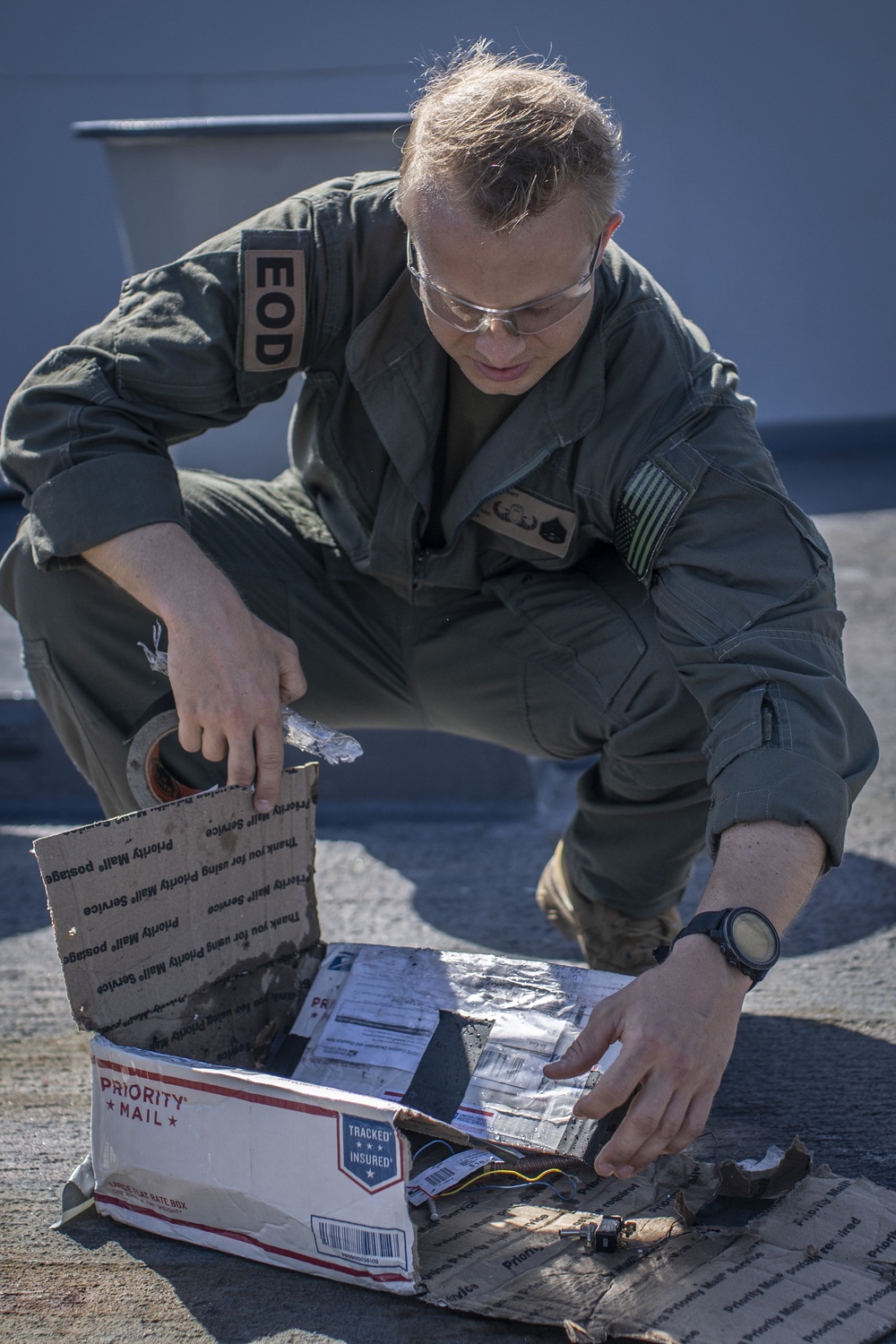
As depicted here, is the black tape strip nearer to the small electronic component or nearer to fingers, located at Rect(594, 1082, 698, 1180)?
the small electronic component

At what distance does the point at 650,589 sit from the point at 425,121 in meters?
0.57

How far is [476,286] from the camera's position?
1.21 meters

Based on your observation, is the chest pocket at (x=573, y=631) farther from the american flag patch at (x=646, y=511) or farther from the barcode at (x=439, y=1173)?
the barcode at (x=439, y=1173)

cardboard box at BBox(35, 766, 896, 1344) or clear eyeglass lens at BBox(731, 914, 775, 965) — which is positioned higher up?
clear eyeglass lens at BBox(731, 914, 775, 965)

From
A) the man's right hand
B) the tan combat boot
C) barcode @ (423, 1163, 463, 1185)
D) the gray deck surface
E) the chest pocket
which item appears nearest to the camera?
the gray deck surface

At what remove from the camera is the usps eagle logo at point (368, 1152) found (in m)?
1.00

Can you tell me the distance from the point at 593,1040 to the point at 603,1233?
0.22 meters

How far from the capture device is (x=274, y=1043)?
4.54ft

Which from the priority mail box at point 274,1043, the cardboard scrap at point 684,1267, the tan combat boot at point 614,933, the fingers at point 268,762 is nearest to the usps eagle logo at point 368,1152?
the priority mail box at point 274,1043

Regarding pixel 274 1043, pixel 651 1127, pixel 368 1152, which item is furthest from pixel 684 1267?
pixel 274 1043

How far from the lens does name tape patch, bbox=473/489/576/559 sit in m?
1.45

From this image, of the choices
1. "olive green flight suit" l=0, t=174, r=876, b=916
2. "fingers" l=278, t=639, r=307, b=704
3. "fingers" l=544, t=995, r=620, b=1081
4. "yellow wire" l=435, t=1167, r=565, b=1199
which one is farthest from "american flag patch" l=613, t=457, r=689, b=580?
"yellow wire" l=435, t=1167, r=565, b=1199

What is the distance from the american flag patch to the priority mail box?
0.45 meters

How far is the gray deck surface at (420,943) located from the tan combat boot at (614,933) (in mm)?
134
